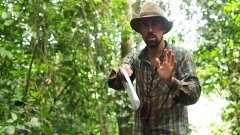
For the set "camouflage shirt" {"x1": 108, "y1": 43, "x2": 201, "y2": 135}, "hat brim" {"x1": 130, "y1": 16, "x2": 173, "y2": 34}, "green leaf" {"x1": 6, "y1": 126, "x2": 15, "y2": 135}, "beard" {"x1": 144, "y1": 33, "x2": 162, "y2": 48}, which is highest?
"hat brim" {"x1": 130, "y1": 16, "x2": 173, "y2": 34}

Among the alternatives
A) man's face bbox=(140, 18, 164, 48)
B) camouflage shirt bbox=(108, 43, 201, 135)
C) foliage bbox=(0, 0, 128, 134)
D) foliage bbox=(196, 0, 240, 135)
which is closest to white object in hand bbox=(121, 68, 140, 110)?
camouflage shirt bbox=(108, 43, 201, 135)

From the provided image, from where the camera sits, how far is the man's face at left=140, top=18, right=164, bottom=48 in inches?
88.7

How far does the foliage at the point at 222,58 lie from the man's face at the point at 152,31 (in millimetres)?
2480

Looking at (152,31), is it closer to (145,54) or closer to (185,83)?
(145,54)

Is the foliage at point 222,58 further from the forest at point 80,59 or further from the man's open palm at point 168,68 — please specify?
the man's open palm at point 168,68

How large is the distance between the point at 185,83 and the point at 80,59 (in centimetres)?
253

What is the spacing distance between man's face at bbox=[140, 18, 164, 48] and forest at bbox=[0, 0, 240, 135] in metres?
0.99

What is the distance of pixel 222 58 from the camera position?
4.87 m

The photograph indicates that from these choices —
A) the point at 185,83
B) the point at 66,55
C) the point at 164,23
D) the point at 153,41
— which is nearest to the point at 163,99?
the point at 185,83

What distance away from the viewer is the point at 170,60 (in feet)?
6.42

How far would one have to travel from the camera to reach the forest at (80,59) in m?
3.32

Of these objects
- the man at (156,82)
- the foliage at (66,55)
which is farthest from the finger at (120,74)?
the foliage at (66,55)

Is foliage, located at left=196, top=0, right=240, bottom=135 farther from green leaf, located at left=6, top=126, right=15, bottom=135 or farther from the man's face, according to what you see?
green leaf, located at left=6, top=126, right=15, bottom=135

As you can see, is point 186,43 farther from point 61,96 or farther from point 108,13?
point 61,96
